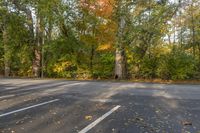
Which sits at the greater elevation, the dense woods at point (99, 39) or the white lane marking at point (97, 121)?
the dense woods at point (99, 39)

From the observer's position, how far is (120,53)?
84.0 feet

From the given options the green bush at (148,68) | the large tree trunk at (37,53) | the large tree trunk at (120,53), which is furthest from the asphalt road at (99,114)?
the large tree trunk at (37,53)

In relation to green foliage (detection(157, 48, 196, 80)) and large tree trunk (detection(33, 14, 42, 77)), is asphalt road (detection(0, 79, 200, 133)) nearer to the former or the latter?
green foliage (detection(157, 48, 196, 80))

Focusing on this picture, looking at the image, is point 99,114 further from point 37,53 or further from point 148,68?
point 37,53

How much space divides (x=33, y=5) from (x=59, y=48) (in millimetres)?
4344

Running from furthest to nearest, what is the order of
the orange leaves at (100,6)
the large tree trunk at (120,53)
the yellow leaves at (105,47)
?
the yellow leaves at (105,47) < the orange leaves at (100,6) < the large tree trunk at (120,53)

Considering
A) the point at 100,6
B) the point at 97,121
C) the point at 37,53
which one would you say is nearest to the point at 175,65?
the point at 100,6

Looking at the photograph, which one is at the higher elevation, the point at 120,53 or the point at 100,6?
the point at 100,6

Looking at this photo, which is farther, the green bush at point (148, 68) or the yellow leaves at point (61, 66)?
the yellow leaves at point (61, 66)

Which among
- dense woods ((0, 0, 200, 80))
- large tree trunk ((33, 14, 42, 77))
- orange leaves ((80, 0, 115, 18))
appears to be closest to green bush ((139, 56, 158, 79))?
dense woods ((0, 0, 200, 80))

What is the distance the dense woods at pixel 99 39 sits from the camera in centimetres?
2494

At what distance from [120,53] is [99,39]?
213cm

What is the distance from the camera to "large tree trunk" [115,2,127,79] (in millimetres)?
24672

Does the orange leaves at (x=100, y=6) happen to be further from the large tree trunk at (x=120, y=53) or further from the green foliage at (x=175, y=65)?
the green foliage at (x=175, y=65)
